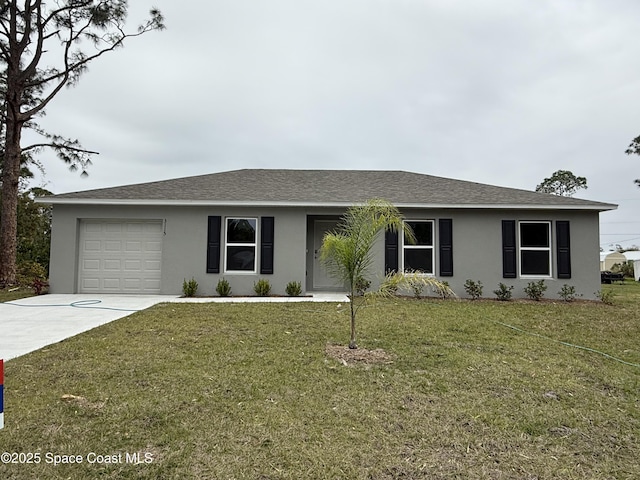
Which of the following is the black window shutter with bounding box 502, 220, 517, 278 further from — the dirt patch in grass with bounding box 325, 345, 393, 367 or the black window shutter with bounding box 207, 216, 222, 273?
the black window shutter with bounding box 207, 216, 222, 273

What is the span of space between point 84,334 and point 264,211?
5.58 meters

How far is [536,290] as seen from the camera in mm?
9641

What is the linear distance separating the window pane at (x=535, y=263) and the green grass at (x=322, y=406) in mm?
4425

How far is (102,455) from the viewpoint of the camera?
7.76 ft

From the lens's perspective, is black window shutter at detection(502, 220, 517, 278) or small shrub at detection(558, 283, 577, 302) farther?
black window shutter at detection(502, 220, 517, 278)

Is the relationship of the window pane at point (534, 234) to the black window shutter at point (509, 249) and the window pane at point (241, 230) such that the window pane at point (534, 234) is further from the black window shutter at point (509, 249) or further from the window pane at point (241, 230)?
the window pane at point (241, 230)

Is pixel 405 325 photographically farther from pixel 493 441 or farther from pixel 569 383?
pixel 493 441

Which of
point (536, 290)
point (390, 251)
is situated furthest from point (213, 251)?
point (536, 290)

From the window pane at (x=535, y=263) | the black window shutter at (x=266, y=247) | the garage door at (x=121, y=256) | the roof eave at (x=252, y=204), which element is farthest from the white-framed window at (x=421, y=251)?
the garage door at (x=121, y=256)

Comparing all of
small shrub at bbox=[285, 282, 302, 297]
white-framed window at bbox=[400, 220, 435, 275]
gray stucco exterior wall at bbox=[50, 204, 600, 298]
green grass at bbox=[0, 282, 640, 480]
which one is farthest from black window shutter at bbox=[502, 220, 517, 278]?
small shrub at bbox=[285, 282, 302, 297]

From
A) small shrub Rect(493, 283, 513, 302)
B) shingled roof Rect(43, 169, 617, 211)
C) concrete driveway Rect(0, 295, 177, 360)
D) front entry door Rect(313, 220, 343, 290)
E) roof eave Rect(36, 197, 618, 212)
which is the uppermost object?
shingled roof Rect(43, 169, 617, 211)

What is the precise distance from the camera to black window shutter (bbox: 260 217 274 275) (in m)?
10.1

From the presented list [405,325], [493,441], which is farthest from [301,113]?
[493,441]

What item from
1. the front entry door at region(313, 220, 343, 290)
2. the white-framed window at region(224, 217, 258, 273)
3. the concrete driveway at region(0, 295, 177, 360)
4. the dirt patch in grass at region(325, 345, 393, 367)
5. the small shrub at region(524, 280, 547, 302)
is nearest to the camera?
the dirt patch in grass at region(325, 345, 393, 367)
